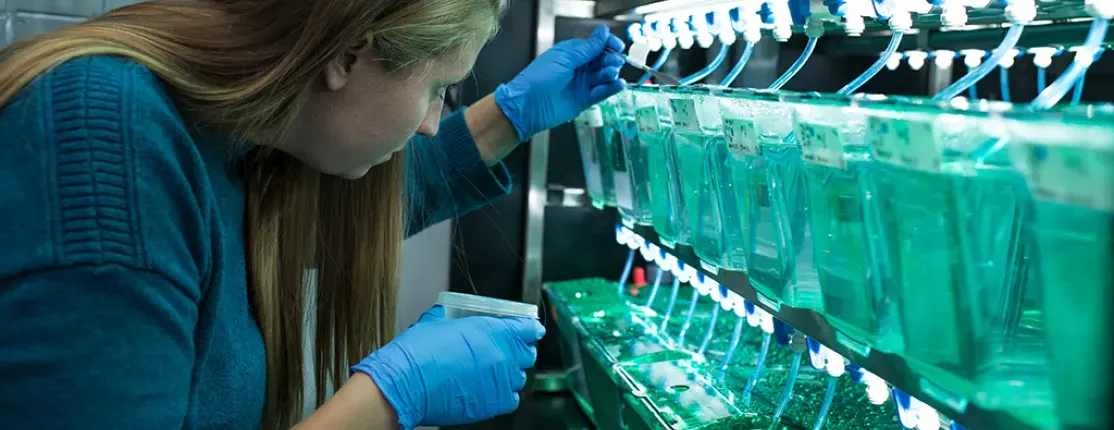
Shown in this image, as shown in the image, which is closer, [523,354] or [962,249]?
[962,249]

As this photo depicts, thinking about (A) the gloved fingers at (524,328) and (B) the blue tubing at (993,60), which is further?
(A) the gloved fingers at (524,328)

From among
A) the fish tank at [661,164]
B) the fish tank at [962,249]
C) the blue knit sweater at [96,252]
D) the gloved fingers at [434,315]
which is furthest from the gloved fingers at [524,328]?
the fish tank at [962,249]

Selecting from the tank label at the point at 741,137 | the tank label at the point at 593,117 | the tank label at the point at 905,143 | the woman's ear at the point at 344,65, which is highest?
the woman's ear at the point at 344,65

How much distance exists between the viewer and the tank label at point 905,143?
628mm

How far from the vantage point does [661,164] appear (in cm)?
133

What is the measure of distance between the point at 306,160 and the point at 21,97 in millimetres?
378

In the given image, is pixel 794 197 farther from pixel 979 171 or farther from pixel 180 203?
pixel 180 203

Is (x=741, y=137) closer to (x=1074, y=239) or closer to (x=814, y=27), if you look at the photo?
(x=814, y=27)

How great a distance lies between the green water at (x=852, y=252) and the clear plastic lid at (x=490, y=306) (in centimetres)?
55

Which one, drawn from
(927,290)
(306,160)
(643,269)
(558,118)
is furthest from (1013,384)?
(643,269)

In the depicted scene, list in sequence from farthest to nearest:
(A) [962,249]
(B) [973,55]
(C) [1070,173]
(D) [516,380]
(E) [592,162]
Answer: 1. (E) [592,162]
2. (B) [973,55]
3. (D) [516,380]
4. (A) [962,249]
5. (C) [1070,173]

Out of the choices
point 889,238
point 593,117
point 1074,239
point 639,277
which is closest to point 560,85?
point 593,117

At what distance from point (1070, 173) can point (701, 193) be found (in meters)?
0.67

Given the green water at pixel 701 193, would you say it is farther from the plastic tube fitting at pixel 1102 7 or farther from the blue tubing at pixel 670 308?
the blue tubing at pixel 670 308
